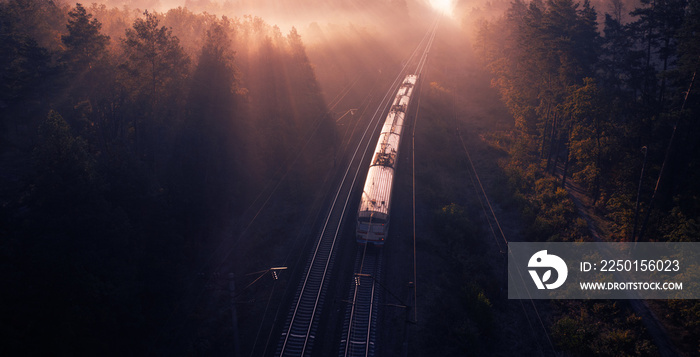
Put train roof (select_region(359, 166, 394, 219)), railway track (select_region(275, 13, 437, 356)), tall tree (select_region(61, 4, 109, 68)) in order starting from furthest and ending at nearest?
tall tree (select_region(61, 4, 109, 68)) < train roof (select_region(359, 166, 394, 219)) < railway track (select_region(275, 13, 437, 356))

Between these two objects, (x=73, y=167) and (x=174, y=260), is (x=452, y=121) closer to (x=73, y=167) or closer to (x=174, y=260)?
(x=174, y=260)

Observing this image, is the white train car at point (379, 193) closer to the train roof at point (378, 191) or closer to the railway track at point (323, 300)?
the train roof at point (378, 191)

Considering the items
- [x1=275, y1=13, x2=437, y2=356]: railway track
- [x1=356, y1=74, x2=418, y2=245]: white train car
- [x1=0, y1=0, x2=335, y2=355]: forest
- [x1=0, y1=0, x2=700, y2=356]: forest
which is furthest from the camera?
[x1=356, y1=74, x2=418, y2=245]: white train car

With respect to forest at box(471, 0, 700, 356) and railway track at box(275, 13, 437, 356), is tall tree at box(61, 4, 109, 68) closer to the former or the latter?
railway track at box(275, 13, 437, 356)

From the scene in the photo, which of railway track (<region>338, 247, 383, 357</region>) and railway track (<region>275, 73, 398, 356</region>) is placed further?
railway track (<region>275, 73, 398, 356</region>)

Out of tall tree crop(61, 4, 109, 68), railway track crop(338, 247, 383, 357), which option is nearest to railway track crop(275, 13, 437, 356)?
railway track crop(338, 247, 383, 357)

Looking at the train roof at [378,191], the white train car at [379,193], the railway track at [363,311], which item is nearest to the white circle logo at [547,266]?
the white train car at [379,193]

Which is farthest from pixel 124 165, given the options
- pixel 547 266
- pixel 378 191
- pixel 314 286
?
pixel 547 266

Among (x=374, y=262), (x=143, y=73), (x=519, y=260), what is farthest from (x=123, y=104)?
(x=519, y=260)
